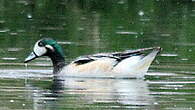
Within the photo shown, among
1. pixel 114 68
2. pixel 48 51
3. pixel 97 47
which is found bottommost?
pixel 97 47

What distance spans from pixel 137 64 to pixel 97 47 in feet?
10.2

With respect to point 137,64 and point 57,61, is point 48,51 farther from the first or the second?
point 137,64

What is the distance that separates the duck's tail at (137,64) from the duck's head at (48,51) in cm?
122

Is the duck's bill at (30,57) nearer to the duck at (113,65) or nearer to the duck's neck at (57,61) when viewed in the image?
the duck's neck at (57,61)

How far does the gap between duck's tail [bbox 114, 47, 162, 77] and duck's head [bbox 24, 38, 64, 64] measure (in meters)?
1.22

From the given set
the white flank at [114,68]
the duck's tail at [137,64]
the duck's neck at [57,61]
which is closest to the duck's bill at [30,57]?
the duck's neck at [57,61]

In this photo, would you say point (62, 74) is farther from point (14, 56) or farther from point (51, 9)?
point (51, 9)

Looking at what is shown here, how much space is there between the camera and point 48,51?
17062mm

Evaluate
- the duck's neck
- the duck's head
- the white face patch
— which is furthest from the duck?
the white face patch

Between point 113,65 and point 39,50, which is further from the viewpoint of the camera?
point 39,50

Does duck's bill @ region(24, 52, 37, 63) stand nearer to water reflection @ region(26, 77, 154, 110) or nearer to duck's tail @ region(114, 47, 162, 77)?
water reflection @ region(26, 77, 154, 110)

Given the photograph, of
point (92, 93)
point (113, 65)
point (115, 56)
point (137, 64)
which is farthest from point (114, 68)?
point (92, 93)

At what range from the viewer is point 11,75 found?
15945 millimetres

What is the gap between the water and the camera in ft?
44.6
